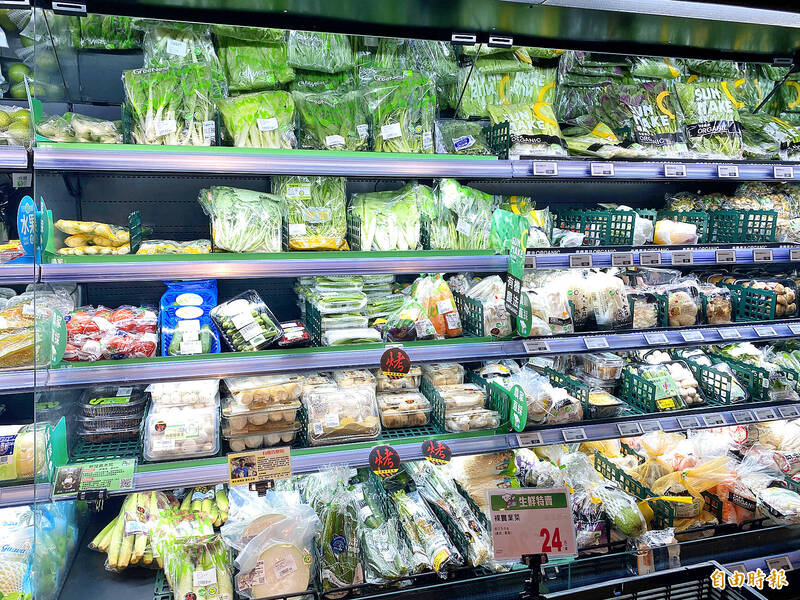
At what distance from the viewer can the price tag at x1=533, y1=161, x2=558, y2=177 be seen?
2365 mm

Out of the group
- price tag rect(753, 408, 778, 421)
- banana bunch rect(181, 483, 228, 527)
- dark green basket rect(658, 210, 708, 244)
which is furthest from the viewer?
dark green basket rect(658, 210, 708, 244)

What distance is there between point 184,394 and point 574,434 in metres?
1.52

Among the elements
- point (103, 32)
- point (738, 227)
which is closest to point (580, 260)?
point (738, 227)

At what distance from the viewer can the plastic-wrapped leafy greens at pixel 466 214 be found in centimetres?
250

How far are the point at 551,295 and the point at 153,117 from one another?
1.74 m

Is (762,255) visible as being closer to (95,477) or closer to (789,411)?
(789,411)

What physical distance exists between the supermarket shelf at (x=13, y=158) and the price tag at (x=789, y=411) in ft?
10.6

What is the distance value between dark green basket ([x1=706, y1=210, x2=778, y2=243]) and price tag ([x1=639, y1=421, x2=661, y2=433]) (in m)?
1.09

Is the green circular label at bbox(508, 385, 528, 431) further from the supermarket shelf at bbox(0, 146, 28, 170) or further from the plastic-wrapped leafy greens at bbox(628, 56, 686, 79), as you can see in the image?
the plastic-wrapped leafy greens at bbox(628, 56, 686, 79)

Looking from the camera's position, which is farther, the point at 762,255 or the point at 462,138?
the point at 762,255

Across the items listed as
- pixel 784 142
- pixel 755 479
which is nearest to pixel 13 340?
pixel 755 479

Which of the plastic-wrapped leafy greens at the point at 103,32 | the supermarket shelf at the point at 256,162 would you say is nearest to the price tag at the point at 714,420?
the supermarket shelf at the point at 256,162

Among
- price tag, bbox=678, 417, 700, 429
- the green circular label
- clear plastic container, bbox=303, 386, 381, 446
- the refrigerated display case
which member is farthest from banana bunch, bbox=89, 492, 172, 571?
price tag, bbox=678, 417, 700, 429

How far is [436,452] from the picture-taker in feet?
6.87
